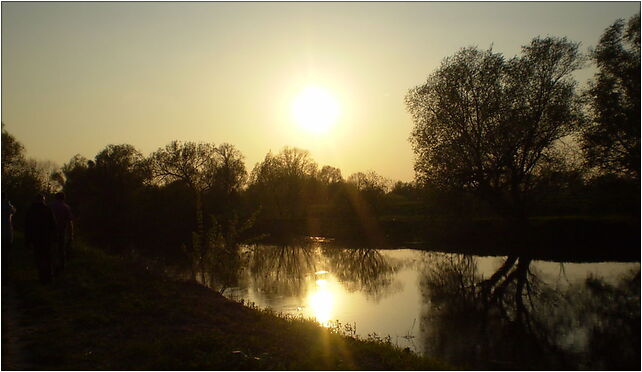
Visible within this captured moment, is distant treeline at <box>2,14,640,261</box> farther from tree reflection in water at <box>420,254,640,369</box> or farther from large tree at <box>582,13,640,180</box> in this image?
tree reflection in water at <box>420,254,640,369</box>

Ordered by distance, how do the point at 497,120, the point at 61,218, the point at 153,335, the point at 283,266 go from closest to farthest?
the point at 153,335, the point at 61,218, the point at 283,266, the point at 497,120

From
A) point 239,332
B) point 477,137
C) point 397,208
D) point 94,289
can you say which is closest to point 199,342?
point 239,332

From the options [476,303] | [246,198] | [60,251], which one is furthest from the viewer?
[246,198]

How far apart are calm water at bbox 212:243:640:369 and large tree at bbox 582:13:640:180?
24.1ft

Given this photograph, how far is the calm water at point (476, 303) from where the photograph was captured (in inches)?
465

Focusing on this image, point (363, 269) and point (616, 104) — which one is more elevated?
point (616, 104)

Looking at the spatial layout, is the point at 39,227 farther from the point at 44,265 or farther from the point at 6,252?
the point at 6,252

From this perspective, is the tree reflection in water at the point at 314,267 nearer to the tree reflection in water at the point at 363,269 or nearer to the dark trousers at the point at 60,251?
the tree reflection in water at the point at 363,269

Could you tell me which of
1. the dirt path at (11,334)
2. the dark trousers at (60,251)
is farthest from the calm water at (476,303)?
the dirt path at (11,334)

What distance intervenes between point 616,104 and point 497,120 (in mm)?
6587

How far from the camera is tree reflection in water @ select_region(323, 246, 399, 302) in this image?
19744mm

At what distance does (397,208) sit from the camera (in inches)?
2402

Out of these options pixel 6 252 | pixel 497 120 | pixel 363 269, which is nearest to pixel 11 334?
pixel 6 252

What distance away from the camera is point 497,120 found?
32.8 meters
